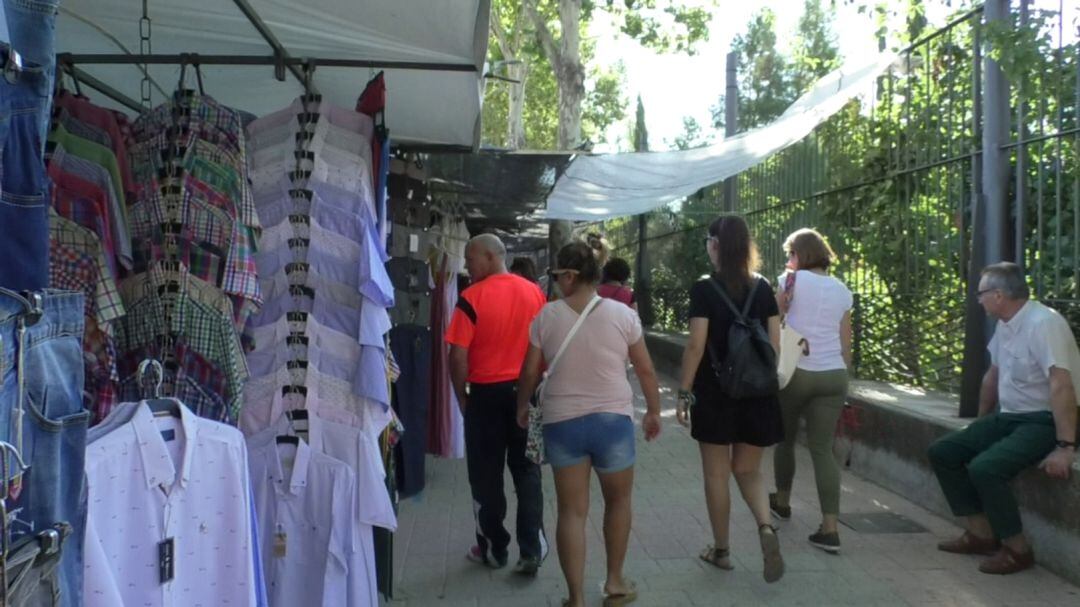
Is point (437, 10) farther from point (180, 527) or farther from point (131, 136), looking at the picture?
point (180, 527)

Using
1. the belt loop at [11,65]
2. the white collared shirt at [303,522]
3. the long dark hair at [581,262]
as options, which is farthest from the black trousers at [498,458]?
the belt loop at [11,65]

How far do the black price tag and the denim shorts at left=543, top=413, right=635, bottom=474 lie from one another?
7.08 feet

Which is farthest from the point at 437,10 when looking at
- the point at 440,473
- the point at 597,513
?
the point at 440,473

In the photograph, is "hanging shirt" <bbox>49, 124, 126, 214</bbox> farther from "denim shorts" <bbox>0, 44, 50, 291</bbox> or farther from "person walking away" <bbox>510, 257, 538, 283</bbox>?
A: "person walking away" <bbox>510, 257, 538, 283</bbox>

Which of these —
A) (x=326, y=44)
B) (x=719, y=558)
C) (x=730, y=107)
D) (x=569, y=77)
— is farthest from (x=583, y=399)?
(x=569, y=77)

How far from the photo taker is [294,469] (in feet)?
12.6

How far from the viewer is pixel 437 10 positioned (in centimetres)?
404

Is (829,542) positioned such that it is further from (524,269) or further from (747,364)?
(524,269)

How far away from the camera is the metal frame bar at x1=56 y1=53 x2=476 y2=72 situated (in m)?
3.92

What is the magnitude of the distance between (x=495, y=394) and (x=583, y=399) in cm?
85

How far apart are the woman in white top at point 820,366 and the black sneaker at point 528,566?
163 centimetres

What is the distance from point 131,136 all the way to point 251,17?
0.72 meters

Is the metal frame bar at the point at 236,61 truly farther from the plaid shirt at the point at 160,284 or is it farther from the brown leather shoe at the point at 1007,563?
the brown leather shoe at the point at 1007,563

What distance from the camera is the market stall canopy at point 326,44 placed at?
13.6ft
